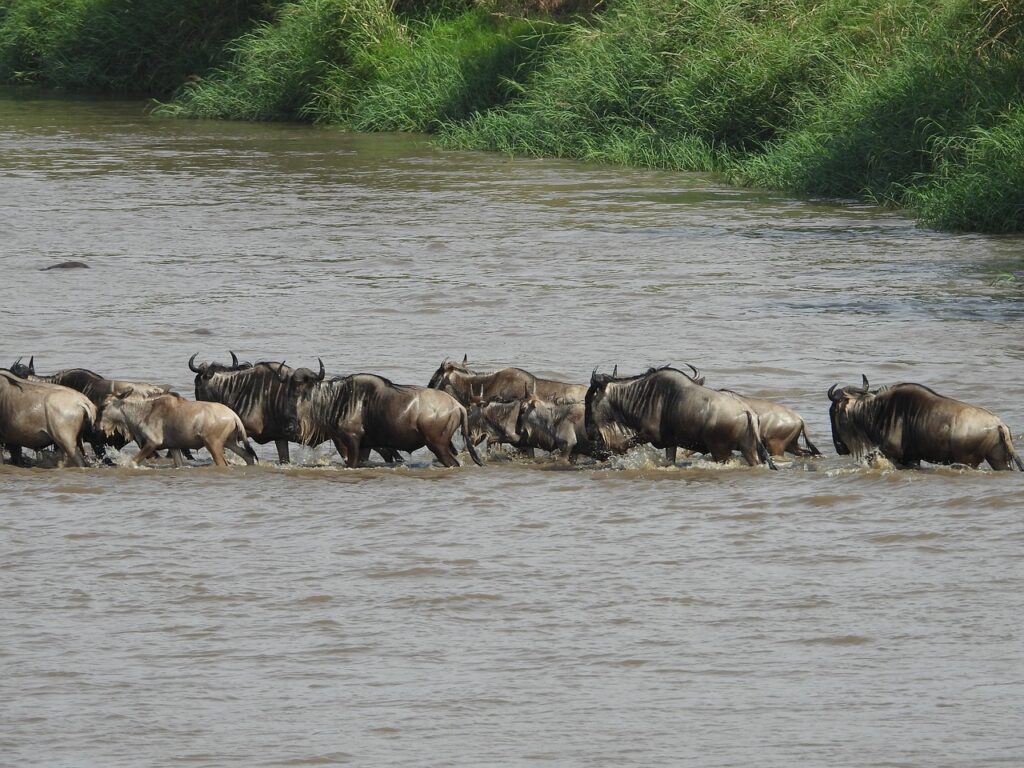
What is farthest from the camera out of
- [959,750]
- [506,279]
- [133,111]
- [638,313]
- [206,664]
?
[133,111]

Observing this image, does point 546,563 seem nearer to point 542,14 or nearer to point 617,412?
point 617,412

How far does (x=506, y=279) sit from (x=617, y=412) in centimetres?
610

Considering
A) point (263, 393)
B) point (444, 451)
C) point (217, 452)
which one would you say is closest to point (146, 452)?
point (217, 452)

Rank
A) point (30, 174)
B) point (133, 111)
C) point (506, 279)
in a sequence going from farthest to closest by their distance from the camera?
point (133, 111) < point (30, 174) < point (506, 279)

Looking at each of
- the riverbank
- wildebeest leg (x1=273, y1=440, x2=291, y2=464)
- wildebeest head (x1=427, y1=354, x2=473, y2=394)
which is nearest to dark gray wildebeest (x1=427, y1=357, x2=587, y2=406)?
wildebeest head (x1=427, y1=354, x2=473, y2=394)

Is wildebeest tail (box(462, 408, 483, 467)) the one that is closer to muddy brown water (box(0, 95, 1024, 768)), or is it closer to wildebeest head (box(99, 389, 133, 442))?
muddy brown water (box(0, 95, 1024, 768))

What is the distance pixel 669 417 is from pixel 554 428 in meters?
0.66

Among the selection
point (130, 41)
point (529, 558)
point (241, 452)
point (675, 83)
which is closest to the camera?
point (529, 558)

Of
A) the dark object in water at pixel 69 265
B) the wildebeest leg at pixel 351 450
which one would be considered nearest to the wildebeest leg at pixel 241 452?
the wildebeest leg at pixel 351 450

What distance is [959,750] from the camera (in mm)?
5664

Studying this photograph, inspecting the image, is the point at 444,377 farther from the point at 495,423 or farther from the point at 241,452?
the point at 241,452

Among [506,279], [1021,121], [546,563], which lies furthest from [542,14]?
[546,563]

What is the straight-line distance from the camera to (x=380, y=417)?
9.54 m

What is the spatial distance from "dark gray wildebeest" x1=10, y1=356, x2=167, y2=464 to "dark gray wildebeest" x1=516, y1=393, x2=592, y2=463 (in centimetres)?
193
